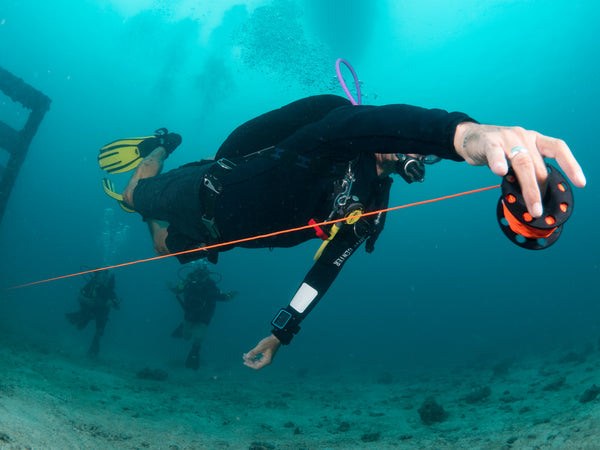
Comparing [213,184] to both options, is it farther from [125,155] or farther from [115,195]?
[125,155]

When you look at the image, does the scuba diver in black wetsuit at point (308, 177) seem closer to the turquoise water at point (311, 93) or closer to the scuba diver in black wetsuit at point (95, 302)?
the scuba diver in black wetsuit at point (95, 302)

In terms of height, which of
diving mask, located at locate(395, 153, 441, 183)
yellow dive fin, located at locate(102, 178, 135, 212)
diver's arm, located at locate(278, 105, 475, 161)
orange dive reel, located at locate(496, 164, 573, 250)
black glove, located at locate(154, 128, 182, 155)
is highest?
black glove, located at locate(154, 128, 182, 155)

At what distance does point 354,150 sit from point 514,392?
8774mm

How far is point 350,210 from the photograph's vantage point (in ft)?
7.69

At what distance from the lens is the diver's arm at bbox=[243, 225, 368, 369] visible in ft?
9.02

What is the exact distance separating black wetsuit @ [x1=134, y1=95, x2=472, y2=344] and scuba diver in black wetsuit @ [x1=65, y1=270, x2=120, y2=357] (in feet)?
29.9

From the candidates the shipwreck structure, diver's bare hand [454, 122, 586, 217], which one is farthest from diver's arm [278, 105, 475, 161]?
the shipwreck structure

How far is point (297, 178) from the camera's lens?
7.30 feet

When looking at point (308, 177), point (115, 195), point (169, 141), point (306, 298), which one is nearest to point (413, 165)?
point (308, 177)

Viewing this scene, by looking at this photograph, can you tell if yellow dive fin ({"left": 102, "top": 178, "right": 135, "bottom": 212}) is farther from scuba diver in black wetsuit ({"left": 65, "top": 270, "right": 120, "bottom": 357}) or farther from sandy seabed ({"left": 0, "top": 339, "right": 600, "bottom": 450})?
scuba diver in black wetsuit ({"left": 65, "top": 270, "right": 120, "bottom": 357})

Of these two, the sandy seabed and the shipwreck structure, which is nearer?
the sandy seabed

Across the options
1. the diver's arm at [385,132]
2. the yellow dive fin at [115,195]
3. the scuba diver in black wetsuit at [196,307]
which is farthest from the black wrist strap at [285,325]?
the scuba diver in black wetsuit at [196,307]

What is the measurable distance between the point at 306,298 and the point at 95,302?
406 inches

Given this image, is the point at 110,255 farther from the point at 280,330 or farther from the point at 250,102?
the point at 280,330
